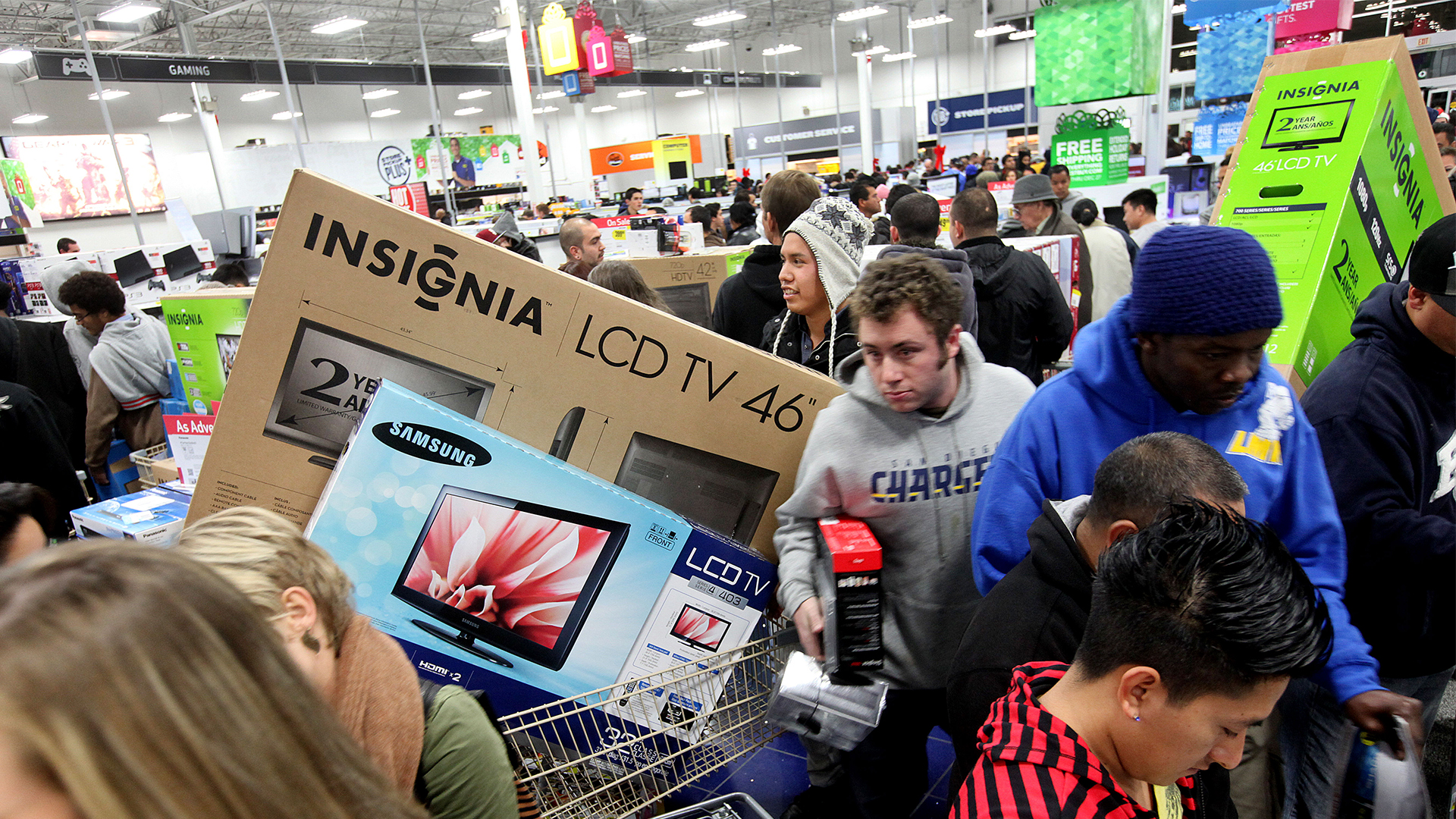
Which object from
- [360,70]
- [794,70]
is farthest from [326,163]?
[794,70]

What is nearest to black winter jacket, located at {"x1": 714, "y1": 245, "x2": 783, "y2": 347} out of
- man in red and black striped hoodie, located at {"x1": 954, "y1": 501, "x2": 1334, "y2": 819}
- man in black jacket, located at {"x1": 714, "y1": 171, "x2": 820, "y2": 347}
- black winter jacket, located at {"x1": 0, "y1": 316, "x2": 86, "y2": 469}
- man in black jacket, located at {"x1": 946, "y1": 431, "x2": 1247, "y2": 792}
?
man in black jacket, located at {"x1": 714, "y1": 171, "x2": 820, "y2": 347}

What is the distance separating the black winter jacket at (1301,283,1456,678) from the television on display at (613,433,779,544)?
1.20 meters

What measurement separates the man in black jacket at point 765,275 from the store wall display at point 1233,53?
1067 cm

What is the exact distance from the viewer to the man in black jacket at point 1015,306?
3.56m

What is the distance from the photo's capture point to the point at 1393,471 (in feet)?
5.64

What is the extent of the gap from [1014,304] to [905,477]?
203 centimetres

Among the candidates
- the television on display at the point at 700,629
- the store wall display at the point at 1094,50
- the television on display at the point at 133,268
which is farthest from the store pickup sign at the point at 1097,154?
the television on display at the point at 133,268

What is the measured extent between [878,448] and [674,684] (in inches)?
25.2

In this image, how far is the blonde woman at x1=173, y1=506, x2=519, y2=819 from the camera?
1185 millimetres

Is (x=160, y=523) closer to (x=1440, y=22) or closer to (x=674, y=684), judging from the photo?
(x=674, y=684)

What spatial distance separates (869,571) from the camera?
1.65 m

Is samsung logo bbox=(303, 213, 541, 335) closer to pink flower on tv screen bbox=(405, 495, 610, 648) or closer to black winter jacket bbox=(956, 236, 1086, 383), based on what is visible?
pink flower on tv screen bbox=(405, 495, 610, 648)

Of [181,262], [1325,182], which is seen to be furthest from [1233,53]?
[181,262]

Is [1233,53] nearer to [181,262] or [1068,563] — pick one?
[1068,563]
